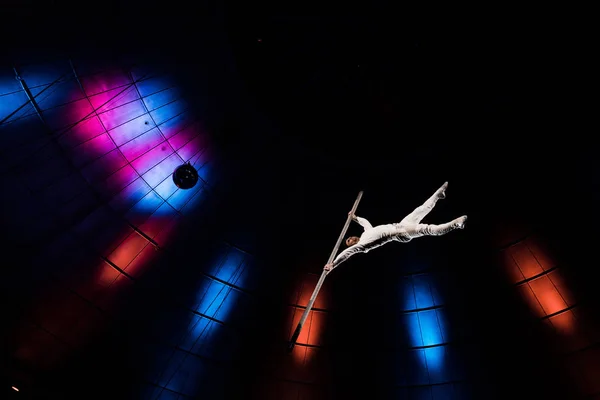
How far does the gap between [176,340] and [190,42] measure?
8863mm

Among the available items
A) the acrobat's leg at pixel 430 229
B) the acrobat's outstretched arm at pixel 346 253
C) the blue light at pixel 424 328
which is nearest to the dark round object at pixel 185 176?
the acrobat's outstretched arm at pixel 346 253

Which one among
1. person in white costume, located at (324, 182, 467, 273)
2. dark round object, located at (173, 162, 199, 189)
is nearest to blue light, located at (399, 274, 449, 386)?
person in white costume, located at (324, 182, 467, 273)

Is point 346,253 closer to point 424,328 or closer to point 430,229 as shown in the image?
point 430,229

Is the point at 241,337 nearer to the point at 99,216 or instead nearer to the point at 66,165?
the point at 99,216

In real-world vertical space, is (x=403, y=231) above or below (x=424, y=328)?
below

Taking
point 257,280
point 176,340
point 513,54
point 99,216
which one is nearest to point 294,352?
point 257,280

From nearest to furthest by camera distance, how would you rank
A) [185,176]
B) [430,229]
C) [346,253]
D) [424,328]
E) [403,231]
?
[430,229] → [403,231] → [346,253] → [185,176] → [424,328]

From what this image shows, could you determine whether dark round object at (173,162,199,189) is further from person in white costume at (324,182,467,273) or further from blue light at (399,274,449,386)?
blue light at (399,274,449,386)

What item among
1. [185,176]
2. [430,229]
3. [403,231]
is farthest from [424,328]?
[185,176]

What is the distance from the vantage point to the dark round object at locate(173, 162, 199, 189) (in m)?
10.4

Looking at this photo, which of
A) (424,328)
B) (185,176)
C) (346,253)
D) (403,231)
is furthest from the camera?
(424,328)

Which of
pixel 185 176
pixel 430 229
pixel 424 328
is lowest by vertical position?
pixel 430 229

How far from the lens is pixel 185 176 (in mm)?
10414

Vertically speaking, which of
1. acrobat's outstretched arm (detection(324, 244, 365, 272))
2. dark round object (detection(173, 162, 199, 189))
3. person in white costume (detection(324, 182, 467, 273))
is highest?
dark round object (detection(173, 162, 199, 189))
